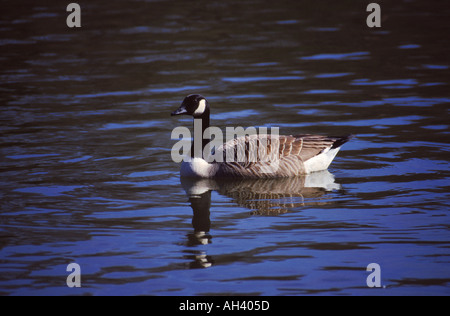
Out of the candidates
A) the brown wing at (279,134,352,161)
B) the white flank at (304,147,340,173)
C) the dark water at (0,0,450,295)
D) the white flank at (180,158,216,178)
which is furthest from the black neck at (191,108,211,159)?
the white flank at (304,147,340,173)

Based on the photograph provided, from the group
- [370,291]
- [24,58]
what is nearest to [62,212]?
[370,291]

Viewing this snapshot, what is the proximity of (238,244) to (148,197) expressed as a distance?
8.23 ft

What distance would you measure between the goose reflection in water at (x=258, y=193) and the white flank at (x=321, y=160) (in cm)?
11

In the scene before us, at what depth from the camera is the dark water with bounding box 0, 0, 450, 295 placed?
8.41 m

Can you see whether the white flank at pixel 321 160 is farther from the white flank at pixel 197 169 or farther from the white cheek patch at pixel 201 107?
the white cheek patch at pixel 201 107

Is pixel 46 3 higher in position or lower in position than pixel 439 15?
higher

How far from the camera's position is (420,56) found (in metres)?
20.6

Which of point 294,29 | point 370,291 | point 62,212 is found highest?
point 294,29

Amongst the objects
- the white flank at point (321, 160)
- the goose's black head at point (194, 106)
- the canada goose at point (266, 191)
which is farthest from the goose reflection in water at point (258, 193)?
the goose's black head at point (194, 106)

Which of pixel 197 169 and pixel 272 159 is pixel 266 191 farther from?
pixel 197 169

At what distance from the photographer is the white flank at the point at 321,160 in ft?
40.8

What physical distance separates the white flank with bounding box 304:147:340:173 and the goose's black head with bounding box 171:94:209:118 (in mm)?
2078

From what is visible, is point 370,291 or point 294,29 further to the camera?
point 294,29

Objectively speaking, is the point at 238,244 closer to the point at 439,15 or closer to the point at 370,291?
the point at 370,291
